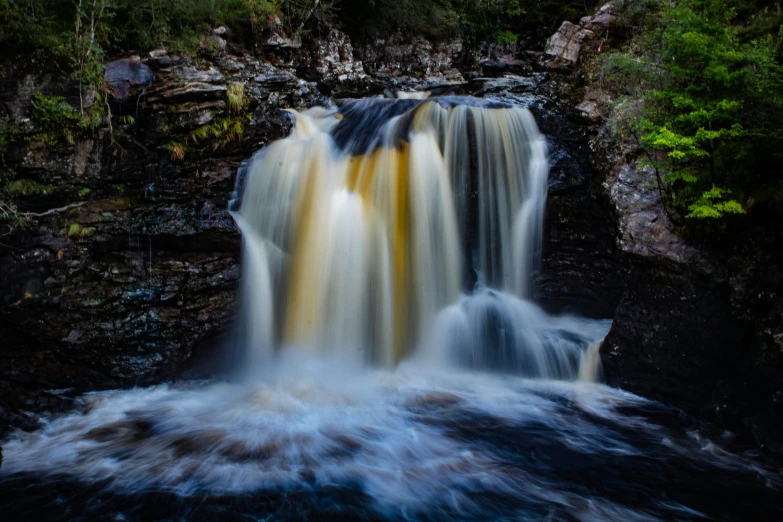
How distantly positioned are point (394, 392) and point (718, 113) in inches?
210

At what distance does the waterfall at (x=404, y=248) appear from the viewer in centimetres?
775

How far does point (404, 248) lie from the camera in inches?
320

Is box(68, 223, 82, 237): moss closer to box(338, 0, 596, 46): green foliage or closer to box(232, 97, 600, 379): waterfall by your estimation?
box(232, 97, 600, 379): waterfall

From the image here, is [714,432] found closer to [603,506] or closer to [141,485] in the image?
[603,506]

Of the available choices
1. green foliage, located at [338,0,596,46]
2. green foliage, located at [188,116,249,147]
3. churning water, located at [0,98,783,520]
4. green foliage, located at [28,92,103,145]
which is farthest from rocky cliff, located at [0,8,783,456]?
green foliage, located at [338,0,596,46]

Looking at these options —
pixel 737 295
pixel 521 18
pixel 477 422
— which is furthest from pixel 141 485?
pixel 521 18

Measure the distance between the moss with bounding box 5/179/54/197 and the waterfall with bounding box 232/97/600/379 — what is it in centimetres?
255

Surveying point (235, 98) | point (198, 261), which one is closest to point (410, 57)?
Result: point (235, 98)

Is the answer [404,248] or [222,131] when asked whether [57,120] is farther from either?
[404,248]

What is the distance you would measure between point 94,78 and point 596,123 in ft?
26.7

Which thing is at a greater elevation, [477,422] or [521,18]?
[521,18]

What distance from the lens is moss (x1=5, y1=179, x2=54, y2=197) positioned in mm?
6672

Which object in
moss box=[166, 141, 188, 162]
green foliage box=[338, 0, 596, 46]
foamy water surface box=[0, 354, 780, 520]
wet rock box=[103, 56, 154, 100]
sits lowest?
foamy water surface box=[0, 354, 780, 520]

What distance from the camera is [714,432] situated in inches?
231
